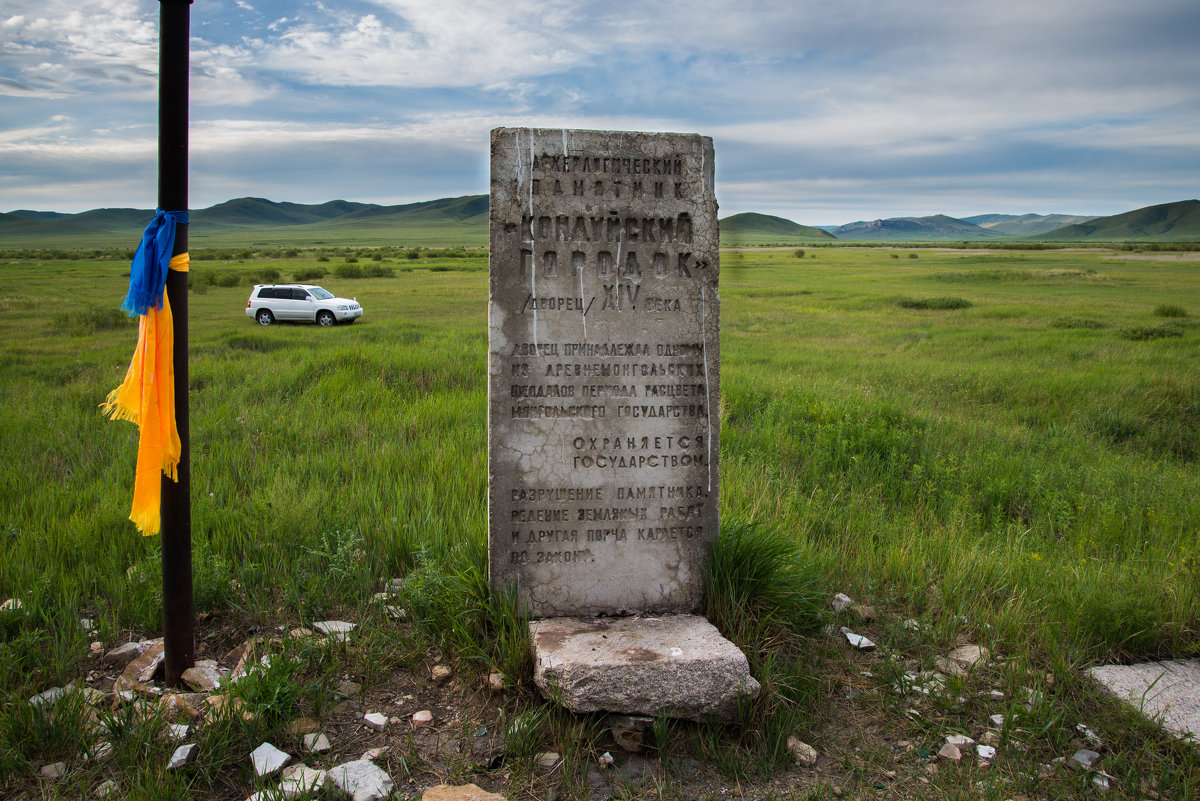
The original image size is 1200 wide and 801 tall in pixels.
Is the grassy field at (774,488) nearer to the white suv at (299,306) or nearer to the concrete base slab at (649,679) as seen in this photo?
the concrete base slab at (649,679)

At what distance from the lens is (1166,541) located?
534cm

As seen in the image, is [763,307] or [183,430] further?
[763,307]

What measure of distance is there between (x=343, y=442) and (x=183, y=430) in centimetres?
373

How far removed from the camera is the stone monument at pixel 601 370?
3.71m

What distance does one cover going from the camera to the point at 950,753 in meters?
3.12

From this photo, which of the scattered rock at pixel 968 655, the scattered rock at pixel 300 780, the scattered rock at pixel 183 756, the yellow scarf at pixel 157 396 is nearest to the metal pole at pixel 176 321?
the yellow scarf at pixel 157 396

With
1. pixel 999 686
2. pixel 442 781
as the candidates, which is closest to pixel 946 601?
pixel 999 686

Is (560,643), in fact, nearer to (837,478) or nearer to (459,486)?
(459,486)

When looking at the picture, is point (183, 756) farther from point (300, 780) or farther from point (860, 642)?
point (860, 642)

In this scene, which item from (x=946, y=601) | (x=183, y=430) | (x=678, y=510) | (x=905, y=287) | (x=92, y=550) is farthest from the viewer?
(x=905, y=287)

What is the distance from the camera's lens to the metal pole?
3.21 metres

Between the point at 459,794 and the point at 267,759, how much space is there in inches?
30.7

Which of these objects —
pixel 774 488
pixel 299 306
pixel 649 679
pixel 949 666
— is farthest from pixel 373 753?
pixel 299 306

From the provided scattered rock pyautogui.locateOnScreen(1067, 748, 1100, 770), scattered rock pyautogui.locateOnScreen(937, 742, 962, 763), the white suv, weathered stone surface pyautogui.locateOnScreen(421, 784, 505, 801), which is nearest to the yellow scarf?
weathered stone surface pyautogui.locateOnScreen(421, 784, 505, 801)
